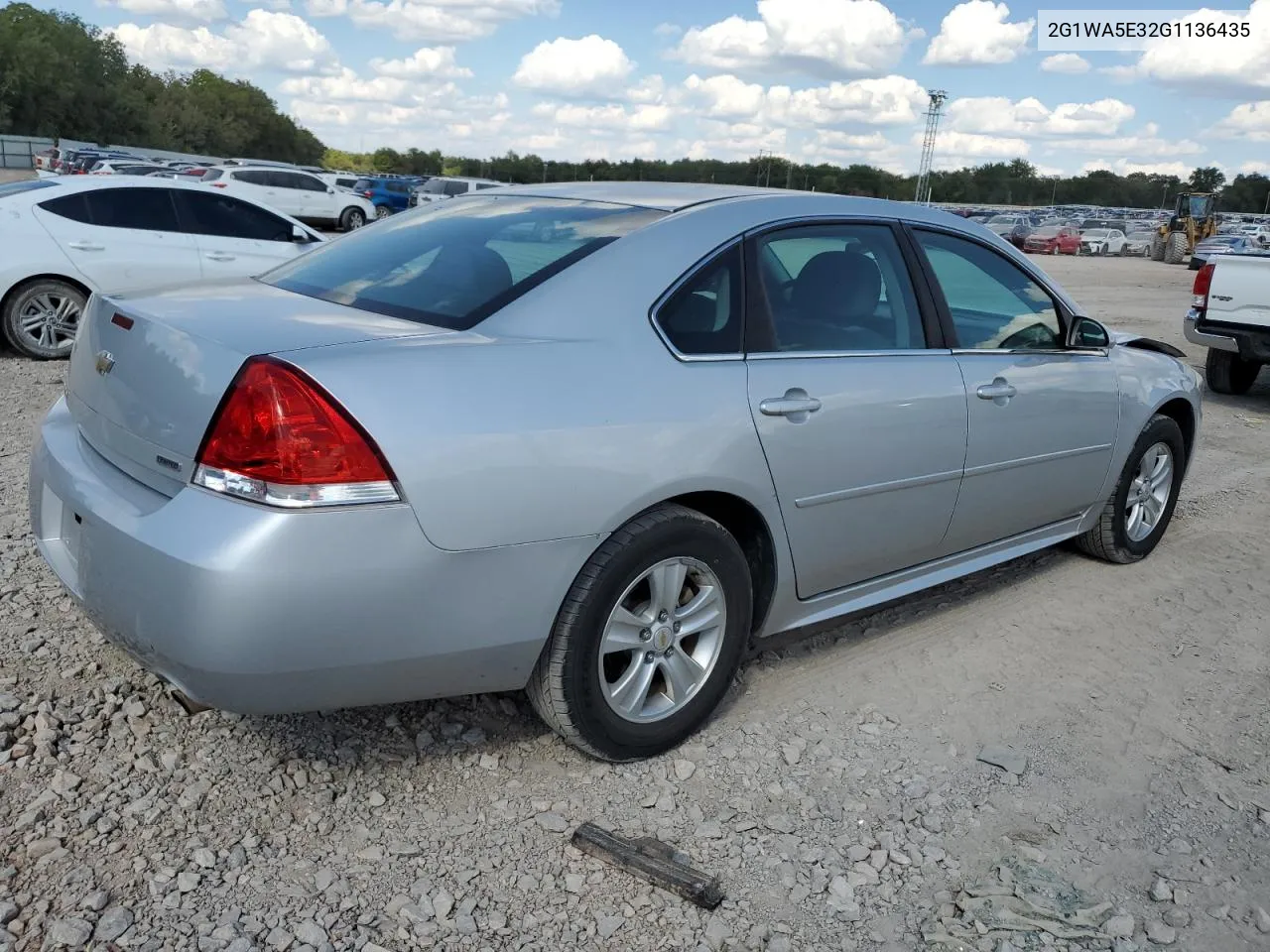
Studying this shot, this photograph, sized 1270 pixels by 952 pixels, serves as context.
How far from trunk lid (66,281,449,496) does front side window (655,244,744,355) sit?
2.28 ft

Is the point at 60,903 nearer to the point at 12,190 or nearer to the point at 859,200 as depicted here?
the point at 859,200

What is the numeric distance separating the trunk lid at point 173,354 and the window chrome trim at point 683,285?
2.07 ft

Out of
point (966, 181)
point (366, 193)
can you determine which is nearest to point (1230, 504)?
point (366, 193)

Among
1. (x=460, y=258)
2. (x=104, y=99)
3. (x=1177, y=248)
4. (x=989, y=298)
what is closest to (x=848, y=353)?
(x=989, y=298)

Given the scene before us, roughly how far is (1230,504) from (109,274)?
827 centimetres

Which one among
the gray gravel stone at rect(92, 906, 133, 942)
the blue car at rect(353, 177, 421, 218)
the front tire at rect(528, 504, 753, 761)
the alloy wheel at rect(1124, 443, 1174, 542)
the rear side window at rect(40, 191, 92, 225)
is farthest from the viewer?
the blue car at rect(353, 177, 421, 218)

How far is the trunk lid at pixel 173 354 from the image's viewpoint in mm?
2520

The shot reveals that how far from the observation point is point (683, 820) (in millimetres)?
2893

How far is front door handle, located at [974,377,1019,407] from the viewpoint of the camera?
385 centimetres

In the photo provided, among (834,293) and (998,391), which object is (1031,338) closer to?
(998,391)

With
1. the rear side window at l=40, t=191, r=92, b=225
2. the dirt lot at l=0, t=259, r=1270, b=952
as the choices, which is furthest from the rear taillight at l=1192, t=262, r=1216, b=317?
the rear side window at l=40, t=191, r=92, b=225

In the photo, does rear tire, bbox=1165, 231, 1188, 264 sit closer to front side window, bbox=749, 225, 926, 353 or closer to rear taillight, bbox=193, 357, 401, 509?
front side window, bbox=749, 225, 926, 353

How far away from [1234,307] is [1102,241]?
38.1m

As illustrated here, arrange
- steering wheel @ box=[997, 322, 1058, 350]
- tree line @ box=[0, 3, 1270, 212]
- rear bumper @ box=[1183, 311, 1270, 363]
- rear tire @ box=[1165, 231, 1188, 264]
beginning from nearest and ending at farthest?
1. steering wheel @ box=[997, 322, 1058, 350]
2. rear bumper @ box=[1183, 311, 1270, 363]
3. rear tire @ box=[1165, 231, 1188, 264]
4. tree line @ box=[0, 3, 1270, 212]
